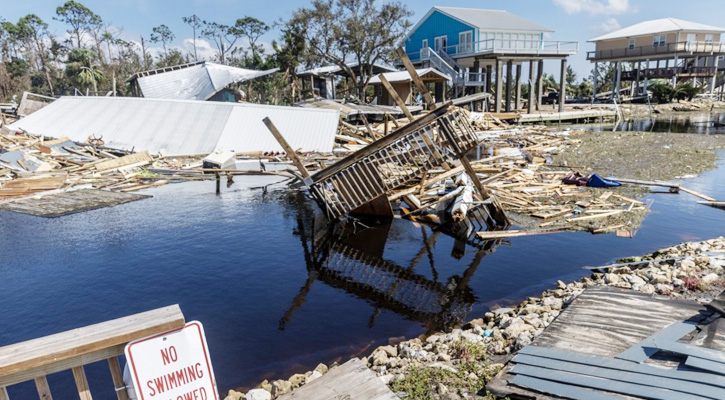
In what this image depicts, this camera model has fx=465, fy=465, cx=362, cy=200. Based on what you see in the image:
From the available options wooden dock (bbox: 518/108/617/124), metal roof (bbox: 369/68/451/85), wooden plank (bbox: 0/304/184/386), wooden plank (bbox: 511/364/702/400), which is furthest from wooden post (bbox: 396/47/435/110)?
wooden dock (bbox: 518/108/617/124)

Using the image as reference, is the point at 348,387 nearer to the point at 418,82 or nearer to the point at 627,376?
the point at 627,376

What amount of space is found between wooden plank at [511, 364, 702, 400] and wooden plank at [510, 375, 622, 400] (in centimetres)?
8

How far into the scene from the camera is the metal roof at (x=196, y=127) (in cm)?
3241

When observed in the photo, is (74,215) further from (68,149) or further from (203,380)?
(203,380)

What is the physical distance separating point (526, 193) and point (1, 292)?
18692 mm

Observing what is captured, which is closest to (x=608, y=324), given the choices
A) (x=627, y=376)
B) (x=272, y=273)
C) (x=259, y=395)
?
(x=627, y=376)

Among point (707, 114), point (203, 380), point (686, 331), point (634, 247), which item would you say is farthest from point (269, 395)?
point (707, 114)

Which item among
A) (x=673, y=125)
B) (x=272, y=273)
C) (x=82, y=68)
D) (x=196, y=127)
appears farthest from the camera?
(x=82, y=68)

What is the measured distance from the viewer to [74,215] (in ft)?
63.2

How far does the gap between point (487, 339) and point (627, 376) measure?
2.81 metres

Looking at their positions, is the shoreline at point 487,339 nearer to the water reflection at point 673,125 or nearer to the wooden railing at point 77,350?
the wooden railing at point 77,350

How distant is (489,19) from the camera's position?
60.9 meters

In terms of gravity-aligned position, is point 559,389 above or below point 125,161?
below

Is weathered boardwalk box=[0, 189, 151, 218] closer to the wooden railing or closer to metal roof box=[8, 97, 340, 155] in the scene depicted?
metal roof box=[8, 97, 340, 155]
